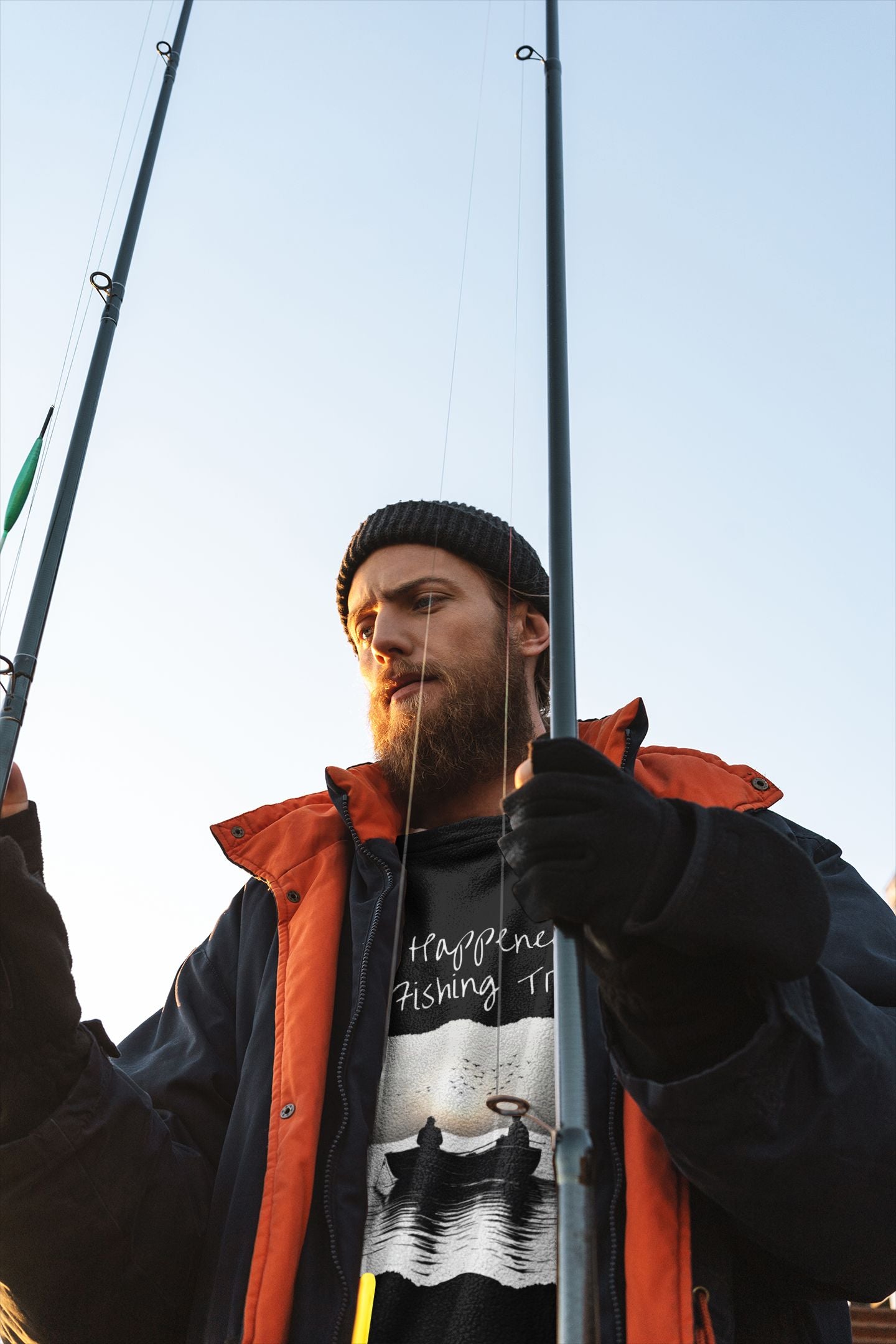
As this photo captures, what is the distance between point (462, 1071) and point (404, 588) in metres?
1.76

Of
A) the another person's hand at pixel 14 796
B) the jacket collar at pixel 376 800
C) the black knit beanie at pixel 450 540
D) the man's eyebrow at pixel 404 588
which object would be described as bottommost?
the another person's hand at pixel 14 796

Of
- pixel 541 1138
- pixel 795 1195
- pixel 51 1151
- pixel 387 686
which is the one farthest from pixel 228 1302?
pixel 387 686

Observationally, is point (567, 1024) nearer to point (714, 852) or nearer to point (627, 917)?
point (627, 917)

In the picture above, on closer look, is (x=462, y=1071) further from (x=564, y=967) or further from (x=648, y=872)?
(x=648, y=872)

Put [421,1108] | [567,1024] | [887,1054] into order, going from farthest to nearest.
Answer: [421,1108]
[887,1054]
[567,1024]

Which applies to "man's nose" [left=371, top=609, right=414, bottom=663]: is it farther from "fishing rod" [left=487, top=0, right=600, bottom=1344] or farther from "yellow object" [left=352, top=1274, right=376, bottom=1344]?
"yellow object" [left=352, top=1274, right=376, bottom=1344]

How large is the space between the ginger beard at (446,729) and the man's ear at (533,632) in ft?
1.10

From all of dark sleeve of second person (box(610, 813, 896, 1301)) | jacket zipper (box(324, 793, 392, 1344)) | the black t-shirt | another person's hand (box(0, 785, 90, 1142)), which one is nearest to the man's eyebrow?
jacket zipper (box(324, 793, 392, 1344))

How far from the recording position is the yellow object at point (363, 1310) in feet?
8.17

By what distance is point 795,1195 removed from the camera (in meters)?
2.24

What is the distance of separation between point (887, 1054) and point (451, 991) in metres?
1.12

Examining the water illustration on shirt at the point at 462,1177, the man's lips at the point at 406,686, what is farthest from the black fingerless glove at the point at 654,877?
the man's lips at the point at 406,686

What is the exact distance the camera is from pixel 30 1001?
8.93 ft

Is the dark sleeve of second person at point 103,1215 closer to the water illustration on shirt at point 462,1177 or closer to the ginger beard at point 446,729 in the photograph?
the water illustration on shirt at point 462,1177
